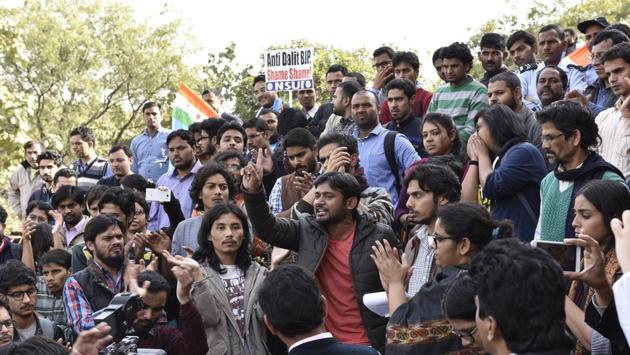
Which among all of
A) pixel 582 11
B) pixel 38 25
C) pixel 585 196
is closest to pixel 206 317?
pixel 585 196

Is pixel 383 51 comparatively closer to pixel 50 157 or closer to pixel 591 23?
pixel 591 23

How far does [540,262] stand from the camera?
3826 mm

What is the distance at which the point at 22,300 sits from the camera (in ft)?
23.4

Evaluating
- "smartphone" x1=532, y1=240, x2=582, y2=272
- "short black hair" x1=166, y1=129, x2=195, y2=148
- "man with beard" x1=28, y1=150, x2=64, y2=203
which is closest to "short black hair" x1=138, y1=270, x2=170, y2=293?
"smartphone" x1=532, y1=240, x2=582, y2=272

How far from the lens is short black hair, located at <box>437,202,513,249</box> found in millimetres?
5262

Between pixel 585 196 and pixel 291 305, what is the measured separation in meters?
1.71

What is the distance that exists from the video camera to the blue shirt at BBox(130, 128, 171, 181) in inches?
294

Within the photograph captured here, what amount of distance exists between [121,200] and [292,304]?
13.0 ft

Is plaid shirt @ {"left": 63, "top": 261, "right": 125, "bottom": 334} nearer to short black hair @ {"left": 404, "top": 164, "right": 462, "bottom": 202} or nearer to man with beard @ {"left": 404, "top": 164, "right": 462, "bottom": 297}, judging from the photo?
man with beard @ {"left": 404, "top": 164, "right": 462, "bottom": 297}

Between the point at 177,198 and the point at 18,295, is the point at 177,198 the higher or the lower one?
the higher one

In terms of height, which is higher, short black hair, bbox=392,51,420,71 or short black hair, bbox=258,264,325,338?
short black hair, bbox=392,51,420,71

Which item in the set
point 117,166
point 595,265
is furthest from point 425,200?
point 117,166

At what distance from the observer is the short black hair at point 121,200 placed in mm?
8305

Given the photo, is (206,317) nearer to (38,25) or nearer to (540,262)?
(540,262)
